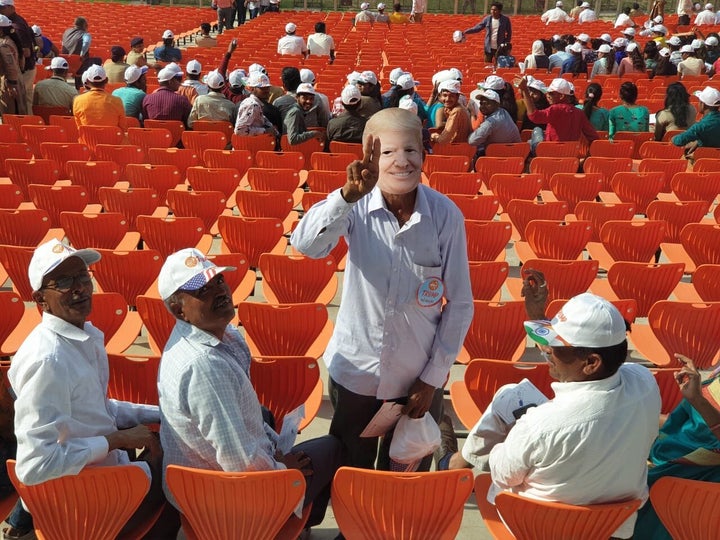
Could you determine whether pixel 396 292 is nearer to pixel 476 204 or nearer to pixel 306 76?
pixel 476 204

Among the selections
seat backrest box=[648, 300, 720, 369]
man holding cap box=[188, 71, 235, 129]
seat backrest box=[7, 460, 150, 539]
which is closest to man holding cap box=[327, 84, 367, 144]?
man holding cap box=[188, 71, 235, 129]

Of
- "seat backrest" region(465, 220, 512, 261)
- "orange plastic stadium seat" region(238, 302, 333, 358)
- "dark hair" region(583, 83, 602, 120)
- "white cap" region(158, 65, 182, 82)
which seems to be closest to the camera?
"orange plastic stadium seat" region(238, 302, 333, 358)

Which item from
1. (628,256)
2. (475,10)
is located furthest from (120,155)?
(475,10)

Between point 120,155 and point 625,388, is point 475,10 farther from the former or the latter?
point 625,388

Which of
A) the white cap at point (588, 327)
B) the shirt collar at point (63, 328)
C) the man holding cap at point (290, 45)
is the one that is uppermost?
the white cap at point (588, 327)

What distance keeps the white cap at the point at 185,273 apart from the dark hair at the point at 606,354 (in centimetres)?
133

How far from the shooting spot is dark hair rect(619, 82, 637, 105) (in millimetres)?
9828

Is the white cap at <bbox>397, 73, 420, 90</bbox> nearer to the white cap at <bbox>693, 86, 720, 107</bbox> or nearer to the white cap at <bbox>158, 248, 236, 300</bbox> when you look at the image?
the white cap at <bbox>693, 86, 720, 107</bbox>

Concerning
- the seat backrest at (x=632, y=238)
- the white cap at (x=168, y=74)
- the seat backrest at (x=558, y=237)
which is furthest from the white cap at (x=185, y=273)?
the white cap at (x=168, y=74)

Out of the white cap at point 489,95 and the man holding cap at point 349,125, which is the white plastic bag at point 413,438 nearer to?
the man holding cap at point 349,125

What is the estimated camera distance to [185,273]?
2.89 m

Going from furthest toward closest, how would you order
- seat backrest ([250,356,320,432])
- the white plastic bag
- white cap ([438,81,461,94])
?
white cap ([438,81,461,94])
seat backrest ([250,356,320,432])
the white plastic bag

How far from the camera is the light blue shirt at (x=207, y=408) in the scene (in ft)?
8.90

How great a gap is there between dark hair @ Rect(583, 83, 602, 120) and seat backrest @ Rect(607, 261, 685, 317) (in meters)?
5.62
